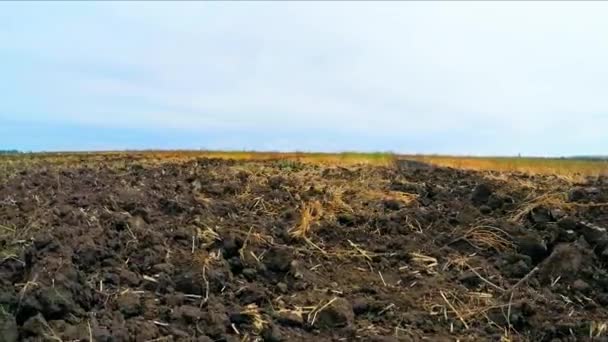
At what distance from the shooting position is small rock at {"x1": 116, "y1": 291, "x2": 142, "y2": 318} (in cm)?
447

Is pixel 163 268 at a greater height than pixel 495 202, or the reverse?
pixel 495 202

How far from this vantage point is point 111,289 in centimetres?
474

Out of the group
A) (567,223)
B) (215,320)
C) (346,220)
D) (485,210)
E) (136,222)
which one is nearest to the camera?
(215,320)

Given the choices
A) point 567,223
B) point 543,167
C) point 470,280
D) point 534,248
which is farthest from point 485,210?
point 543,167

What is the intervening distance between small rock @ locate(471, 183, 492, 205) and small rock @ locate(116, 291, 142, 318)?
347 centimetres

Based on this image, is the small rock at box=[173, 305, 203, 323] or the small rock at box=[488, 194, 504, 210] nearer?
the small rock at box=[173, 305, 203, 323]

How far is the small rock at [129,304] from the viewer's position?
14.7 ft

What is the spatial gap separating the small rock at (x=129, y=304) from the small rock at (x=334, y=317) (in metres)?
1.12

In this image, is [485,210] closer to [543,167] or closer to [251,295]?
[251,295]

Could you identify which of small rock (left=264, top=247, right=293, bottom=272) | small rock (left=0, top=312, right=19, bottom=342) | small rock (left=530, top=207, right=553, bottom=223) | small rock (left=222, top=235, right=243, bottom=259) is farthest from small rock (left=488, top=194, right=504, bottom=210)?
small rock (left=0, top=312, right=19, bottom=342)

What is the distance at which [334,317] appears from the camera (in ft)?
→ 14.8

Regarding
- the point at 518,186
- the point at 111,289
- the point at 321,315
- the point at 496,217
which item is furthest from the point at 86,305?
the point at 518,186

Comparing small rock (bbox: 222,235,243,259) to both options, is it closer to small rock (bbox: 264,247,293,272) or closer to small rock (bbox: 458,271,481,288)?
small rock (bbox: 264,247,293,272)

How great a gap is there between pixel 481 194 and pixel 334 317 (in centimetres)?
278
